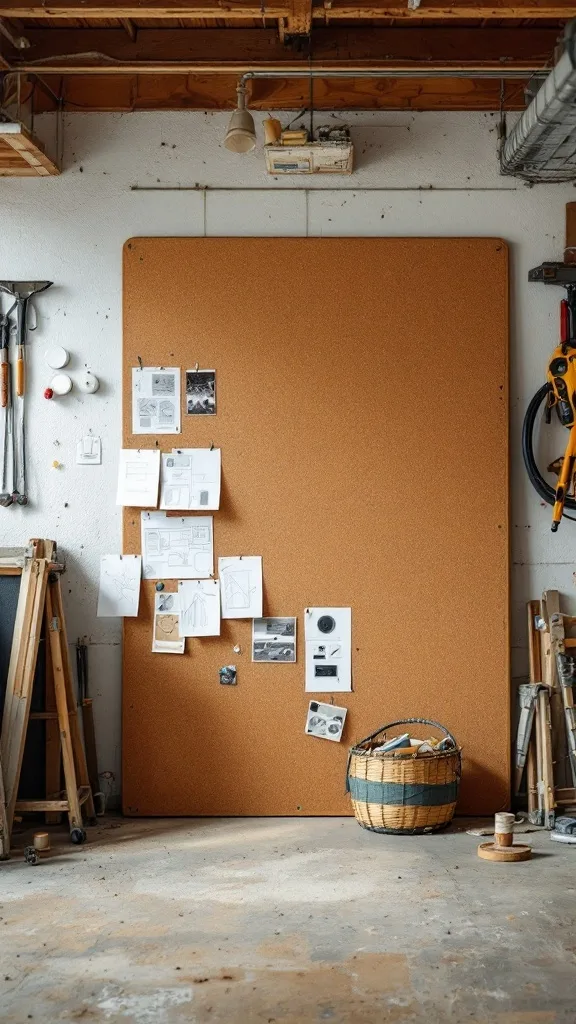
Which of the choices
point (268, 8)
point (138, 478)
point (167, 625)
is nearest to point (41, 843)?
point (167, 625)

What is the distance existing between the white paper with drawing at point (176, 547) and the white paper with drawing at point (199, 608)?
0.04 m

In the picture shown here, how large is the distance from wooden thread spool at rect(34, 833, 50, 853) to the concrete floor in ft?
0.15

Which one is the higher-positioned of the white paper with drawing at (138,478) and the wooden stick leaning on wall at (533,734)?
the white paper with drawing at (138,478)

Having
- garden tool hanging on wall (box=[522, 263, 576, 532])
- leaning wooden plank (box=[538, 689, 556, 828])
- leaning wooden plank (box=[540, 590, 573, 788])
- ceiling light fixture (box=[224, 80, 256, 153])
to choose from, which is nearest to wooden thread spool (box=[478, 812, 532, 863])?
leaning wooden plank (box=[538, 689, 556, 828])

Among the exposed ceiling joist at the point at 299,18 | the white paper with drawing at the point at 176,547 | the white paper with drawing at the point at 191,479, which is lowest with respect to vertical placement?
the white paper with drawing at the point at 176,547

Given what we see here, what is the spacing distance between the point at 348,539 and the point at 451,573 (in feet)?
1.73

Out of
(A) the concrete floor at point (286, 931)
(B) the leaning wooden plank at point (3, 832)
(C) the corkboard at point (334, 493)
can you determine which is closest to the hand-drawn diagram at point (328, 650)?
(C) the corkboard at point (334, 493)

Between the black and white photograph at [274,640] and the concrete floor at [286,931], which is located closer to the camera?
the concrete floor at [286,931]

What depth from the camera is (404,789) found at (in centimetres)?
453

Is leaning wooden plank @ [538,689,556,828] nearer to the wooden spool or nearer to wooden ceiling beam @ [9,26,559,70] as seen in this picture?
the wooden spool

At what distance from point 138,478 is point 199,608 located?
698 millimetres

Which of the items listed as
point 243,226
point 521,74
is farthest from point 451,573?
point 521,74

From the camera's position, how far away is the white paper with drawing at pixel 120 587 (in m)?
5.04

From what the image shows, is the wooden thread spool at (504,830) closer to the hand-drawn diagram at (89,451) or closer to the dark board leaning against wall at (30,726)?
the dark board leaning against wall at (30,726)
